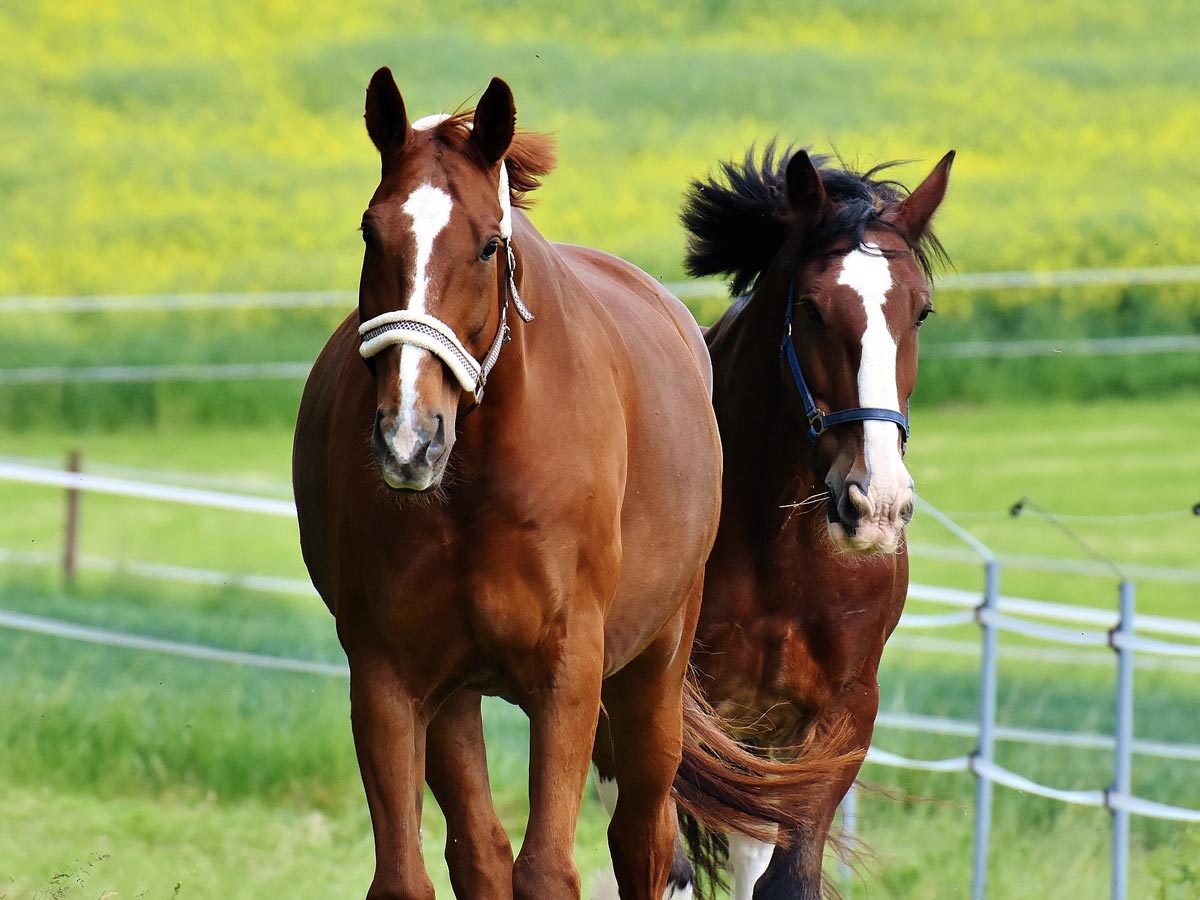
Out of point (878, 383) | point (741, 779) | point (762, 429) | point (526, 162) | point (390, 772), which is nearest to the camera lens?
point (390, 772)

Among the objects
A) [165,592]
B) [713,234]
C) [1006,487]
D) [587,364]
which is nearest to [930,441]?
[1006,487]

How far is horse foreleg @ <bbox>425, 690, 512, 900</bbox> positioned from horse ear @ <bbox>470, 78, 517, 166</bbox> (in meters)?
1.13

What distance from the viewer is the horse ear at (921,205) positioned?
4.84 metres

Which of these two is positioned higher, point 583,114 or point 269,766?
point 583,114

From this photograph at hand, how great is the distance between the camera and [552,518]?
11.5ft

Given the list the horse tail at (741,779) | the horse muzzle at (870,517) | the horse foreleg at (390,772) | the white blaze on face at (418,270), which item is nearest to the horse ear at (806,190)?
the horse muzzle at (870,517)

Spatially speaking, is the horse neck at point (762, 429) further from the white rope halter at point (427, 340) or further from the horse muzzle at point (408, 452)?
the horse muzzle at point (408, 452)

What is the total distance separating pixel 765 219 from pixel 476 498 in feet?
6.73

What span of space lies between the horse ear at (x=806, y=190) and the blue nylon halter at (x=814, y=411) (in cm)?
18

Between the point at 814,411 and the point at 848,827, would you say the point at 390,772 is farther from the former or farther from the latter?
the point at 848,827

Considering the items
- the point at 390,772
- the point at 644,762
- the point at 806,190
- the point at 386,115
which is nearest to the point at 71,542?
the point at 806,190

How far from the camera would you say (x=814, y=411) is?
4.59m

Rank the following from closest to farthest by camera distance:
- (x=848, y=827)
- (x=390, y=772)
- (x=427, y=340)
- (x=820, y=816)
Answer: (x=427, y=340) → (x=390, y=772) → (x=820, y=816) → (x=848, y=827)

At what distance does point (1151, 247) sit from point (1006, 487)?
5.87 meters
